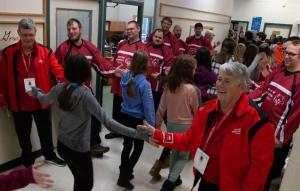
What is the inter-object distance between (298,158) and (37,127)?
2713 millimetres

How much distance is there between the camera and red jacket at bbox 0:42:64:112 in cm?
264

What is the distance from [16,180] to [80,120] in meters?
0.76

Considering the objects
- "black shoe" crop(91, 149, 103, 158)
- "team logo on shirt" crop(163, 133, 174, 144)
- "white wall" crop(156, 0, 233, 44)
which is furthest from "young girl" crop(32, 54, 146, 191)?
"white wall" crop(156, 0, 233, 44)

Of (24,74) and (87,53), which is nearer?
(24,74)

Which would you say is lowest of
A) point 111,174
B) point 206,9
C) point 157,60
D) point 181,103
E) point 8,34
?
point 111,174

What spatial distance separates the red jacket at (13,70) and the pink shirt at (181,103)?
121 centimetres

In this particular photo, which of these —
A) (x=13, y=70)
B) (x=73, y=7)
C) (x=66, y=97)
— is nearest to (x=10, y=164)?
(x=13, y=70)

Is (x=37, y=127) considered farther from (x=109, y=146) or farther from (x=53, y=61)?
(x=109, y=146)

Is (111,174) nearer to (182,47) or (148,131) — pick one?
(148,131)

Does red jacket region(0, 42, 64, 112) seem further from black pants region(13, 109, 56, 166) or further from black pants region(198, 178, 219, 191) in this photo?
black pants region(198, 178, 219, 191)

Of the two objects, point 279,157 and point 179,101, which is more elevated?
point 179,101

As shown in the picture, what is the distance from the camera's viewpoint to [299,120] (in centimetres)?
226

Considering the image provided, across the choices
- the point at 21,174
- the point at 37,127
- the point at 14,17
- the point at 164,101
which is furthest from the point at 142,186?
the point at 14,17

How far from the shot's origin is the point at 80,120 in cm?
201
